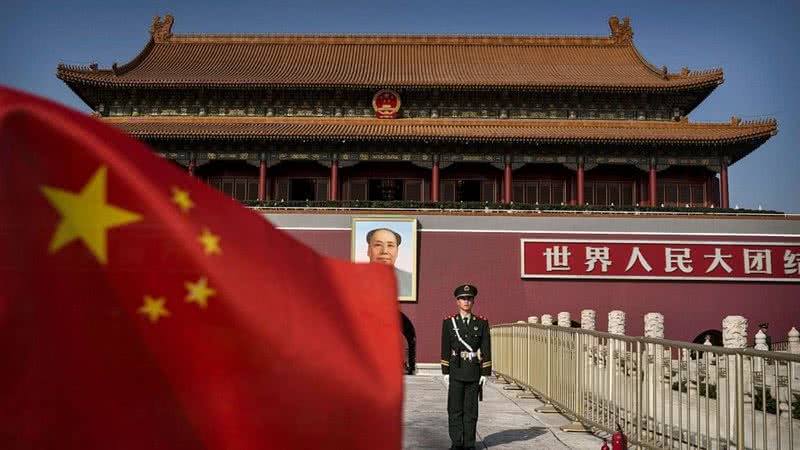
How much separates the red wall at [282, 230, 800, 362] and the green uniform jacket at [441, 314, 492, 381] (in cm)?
1183

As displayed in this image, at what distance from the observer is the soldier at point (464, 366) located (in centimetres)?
629

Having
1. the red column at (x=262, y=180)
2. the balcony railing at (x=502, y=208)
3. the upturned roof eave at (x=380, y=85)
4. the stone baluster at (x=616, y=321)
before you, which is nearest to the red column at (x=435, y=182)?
the balcony railing at (x=502, y=208)

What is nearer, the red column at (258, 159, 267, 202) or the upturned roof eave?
the red column at (258, 159, 267, 202)

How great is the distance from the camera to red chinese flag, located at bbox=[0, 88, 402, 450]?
2.00 meters

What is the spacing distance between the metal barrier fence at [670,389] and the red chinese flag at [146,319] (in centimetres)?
267

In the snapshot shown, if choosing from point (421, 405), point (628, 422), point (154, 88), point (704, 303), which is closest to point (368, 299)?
point (628, 422)

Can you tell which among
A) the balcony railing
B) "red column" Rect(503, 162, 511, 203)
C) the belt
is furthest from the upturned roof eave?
the belt

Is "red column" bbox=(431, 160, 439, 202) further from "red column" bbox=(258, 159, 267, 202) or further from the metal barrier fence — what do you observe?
the metal barrier fence

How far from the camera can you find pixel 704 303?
18.4m

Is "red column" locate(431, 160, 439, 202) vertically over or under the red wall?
over

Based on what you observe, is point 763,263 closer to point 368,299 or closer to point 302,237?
point 302,237

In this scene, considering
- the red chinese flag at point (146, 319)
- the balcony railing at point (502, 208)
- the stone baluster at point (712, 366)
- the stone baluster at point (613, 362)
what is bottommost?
the stone baluster at point (613, 362)

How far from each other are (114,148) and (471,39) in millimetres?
24555

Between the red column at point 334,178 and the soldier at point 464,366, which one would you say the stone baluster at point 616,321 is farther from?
the red column at point 334,178
